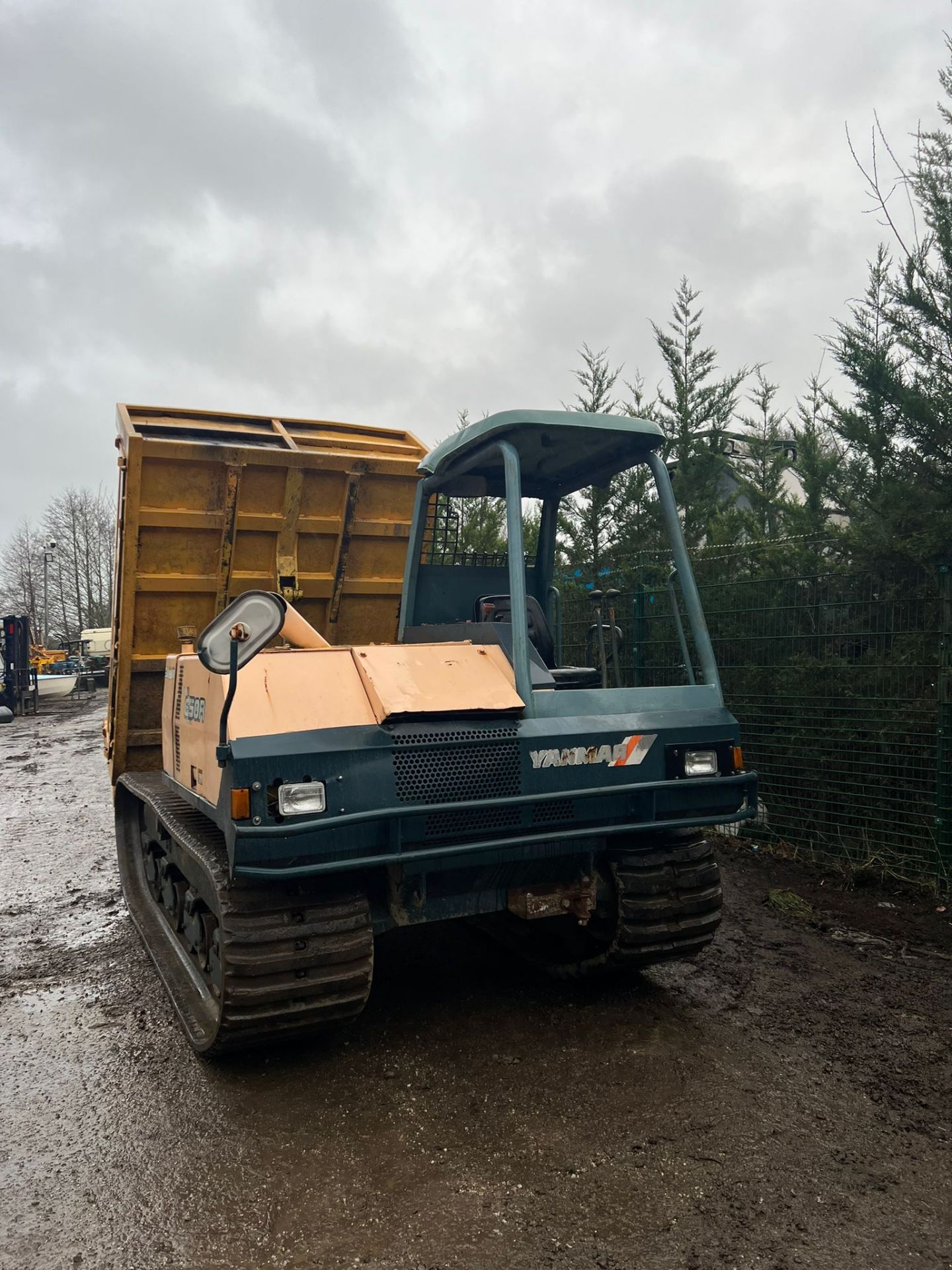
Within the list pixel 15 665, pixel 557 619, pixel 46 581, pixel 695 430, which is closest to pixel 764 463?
pixel 695 430

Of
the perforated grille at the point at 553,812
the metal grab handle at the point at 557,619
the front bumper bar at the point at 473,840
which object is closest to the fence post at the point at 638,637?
the metal grab handle at the point at 557,619

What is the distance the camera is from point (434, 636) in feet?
14.9

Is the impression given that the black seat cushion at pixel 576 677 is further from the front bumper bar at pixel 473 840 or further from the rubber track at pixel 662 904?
the rubber track at pixel 662 904

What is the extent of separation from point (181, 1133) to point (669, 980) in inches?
93.2

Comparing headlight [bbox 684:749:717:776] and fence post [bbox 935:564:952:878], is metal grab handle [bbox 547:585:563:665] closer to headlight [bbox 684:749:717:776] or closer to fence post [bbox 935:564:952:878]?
headlight [bbox 684:749:717:776]

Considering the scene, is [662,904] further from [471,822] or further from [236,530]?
[236,530]

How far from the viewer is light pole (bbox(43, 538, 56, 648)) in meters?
41.3

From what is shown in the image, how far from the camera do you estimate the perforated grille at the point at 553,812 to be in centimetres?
354

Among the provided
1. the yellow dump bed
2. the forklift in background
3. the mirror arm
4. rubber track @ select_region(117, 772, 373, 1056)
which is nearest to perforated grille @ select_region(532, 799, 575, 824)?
rubber track @ select_region(117, 772, 373, 1056)

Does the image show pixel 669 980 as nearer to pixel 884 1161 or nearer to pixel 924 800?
pixel 884 1161

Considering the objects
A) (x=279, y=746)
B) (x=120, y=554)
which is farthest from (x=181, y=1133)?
(x=120, y=554)

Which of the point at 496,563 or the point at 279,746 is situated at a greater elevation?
the point at 496,563

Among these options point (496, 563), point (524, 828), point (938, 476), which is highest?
point (938, 476)

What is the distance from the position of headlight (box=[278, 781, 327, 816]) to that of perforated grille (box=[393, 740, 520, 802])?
0.28 m
